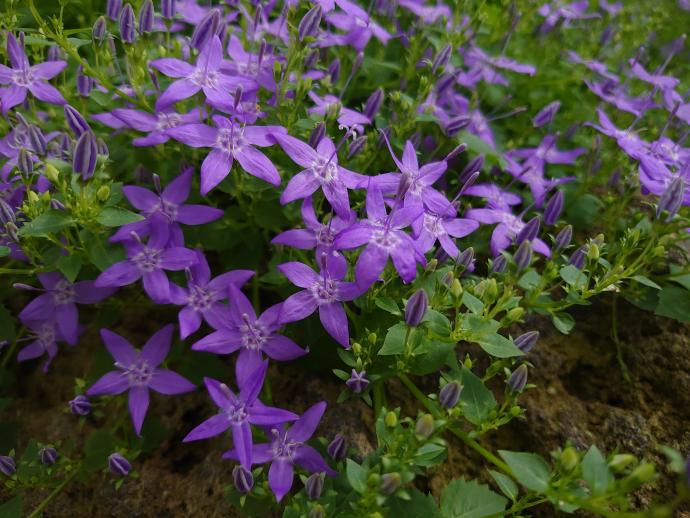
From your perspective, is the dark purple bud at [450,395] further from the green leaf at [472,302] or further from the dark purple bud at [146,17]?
the dark purple bud at [146,17]

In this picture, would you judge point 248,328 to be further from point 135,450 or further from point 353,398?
point 135,450

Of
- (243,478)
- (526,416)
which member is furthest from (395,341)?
(526,416)

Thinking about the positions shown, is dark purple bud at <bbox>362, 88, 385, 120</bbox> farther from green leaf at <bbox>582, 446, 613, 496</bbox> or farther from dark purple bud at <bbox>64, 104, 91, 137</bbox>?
green leaf at <bbox>582, 446, 613, 496</bbox>

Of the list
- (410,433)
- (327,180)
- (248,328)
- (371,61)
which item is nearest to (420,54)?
(371,61)

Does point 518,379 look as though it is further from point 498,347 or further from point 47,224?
point 47,224

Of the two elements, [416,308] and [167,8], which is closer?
[416,308]

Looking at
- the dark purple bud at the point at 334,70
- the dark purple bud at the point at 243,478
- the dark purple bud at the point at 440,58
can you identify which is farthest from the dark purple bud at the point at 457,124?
the dark purple bud at the point at 243,478

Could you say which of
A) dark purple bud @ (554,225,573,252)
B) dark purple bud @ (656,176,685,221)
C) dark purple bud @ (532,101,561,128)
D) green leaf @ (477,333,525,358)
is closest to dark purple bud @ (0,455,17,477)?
green leaf @ (477,333,525,358)
